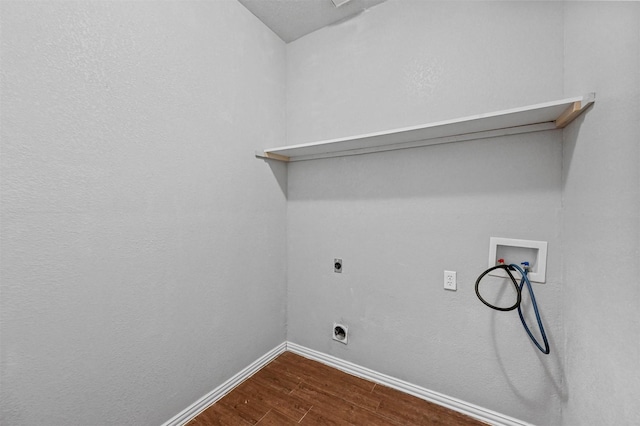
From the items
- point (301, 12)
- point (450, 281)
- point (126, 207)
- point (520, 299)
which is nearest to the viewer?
point (126, 207)

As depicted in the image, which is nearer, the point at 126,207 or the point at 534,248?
the point at 126,207

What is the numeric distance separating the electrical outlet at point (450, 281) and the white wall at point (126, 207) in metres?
1.31

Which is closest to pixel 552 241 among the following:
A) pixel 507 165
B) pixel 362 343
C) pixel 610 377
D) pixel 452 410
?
pixel 507 165

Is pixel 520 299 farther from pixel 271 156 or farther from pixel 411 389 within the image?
pixel 271 156

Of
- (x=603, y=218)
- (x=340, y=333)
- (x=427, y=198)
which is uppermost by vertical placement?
(x=427, y=198)

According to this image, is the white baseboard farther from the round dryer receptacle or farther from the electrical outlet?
the electrical outlet

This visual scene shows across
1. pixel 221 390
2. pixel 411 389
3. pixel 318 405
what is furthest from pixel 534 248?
pixel 221 390

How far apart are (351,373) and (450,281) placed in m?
1.02

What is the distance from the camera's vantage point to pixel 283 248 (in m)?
2.13

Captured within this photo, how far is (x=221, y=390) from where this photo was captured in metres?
1.62

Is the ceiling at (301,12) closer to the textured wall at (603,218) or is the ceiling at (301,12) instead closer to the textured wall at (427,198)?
the textured wall at (427,198)

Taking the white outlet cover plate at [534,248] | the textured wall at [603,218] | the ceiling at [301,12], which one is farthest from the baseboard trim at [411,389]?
the ceiling at [301,12]

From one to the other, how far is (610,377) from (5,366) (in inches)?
83.3

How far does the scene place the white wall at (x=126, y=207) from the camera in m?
0.92
